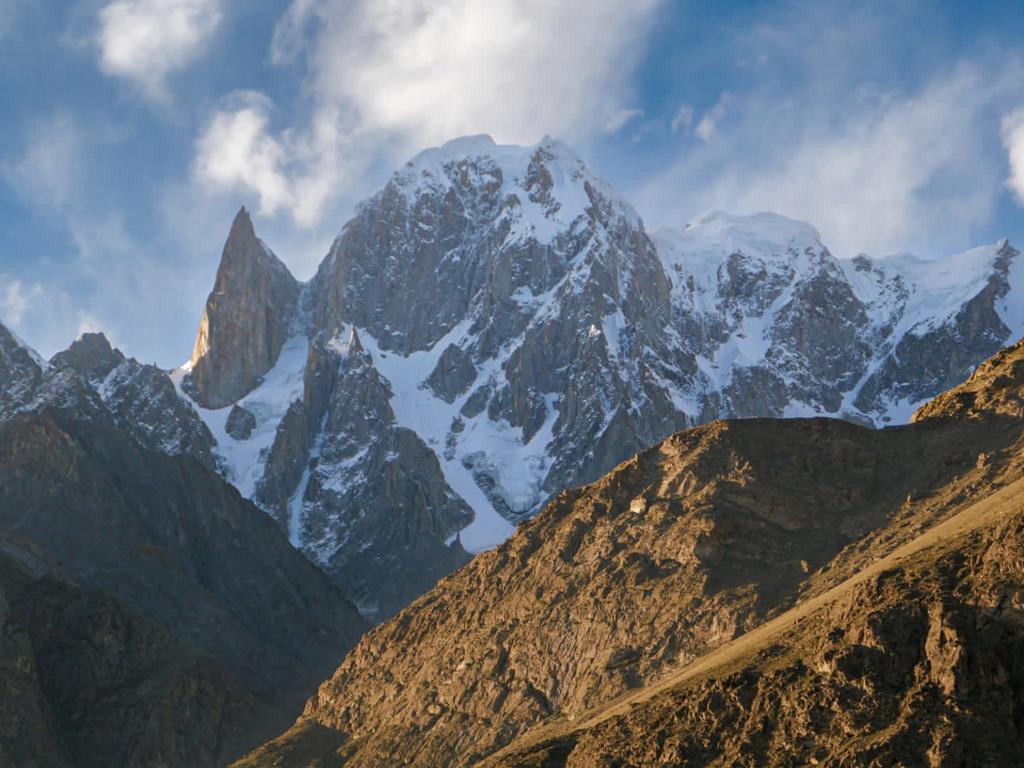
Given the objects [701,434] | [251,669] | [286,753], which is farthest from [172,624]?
[701,434]

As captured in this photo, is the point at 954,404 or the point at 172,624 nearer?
the point at 954,404

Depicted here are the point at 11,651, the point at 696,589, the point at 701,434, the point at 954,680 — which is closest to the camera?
the point at 954,680

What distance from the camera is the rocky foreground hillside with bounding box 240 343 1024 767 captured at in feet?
235

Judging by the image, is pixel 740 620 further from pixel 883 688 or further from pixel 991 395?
pixel 883 688

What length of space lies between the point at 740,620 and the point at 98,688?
8569 centimetres

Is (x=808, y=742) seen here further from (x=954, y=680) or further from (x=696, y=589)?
(x=696, y=589)

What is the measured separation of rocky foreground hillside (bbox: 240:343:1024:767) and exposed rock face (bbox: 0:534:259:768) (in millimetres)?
24418

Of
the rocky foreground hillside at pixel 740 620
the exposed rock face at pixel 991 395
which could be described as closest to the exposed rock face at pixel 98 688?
the rocky foreground hillside at pixel 740 620

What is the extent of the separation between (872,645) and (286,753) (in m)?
61.9

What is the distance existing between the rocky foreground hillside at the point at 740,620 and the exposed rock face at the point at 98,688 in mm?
24418

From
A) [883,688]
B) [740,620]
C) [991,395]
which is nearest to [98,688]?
[740,620]

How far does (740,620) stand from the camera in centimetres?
9781

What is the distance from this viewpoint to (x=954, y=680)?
69875 mm

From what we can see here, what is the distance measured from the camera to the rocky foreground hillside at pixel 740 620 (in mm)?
71750
